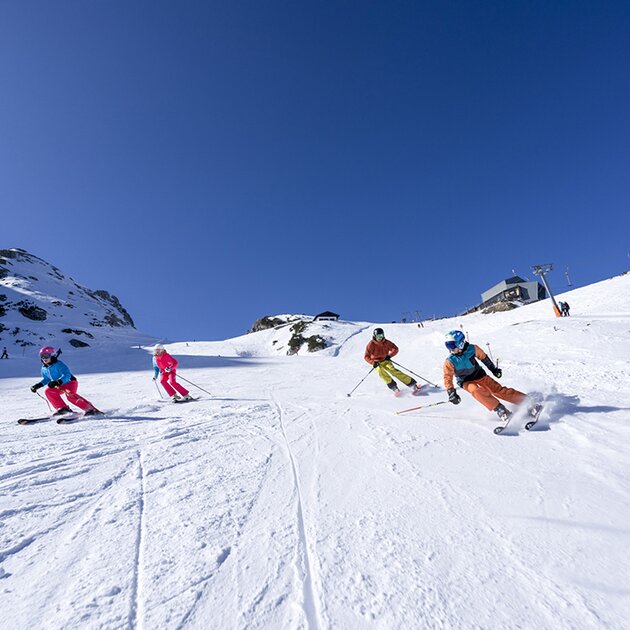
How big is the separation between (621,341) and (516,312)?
92.4 ft

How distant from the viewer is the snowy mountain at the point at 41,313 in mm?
45000

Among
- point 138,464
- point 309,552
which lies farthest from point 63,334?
point 309,552

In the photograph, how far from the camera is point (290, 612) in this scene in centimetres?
182

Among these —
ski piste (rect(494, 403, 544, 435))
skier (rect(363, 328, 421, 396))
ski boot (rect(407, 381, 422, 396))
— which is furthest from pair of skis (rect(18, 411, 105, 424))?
ski piste (rect(494, 403, 544, 435))

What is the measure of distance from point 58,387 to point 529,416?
33.2ft

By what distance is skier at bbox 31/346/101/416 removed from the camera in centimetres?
772

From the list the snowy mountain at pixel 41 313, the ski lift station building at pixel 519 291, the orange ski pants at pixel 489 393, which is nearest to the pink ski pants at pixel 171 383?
the orange ski pants at pixel 489 393

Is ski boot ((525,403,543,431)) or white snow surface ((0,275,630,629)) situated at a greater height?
ski boot ((525,403,543,431))

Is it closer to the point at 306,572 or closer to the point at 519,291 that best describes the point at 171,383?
the point at 306,572

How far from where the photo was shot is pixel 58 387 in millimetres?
7832

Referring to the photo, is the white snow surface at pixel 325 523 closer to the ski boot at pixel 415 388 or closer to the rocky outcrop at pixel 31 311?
the ski boot at pixel 415 388

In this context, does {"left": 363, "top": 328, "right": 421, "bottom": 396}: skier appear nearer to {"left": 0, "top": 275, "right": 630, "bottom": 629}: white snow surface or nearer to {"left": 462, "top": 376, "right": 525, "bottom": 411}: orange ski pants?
{"left": 0, "top": 275, "right": 630, "bottom": 629}: white snow surface

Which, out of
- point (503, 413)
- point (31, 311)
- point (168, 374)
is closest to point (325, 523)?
point (503, 413)

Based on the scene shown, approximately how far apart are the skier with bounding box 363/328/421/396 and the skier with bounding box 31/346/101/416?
7469 mm
